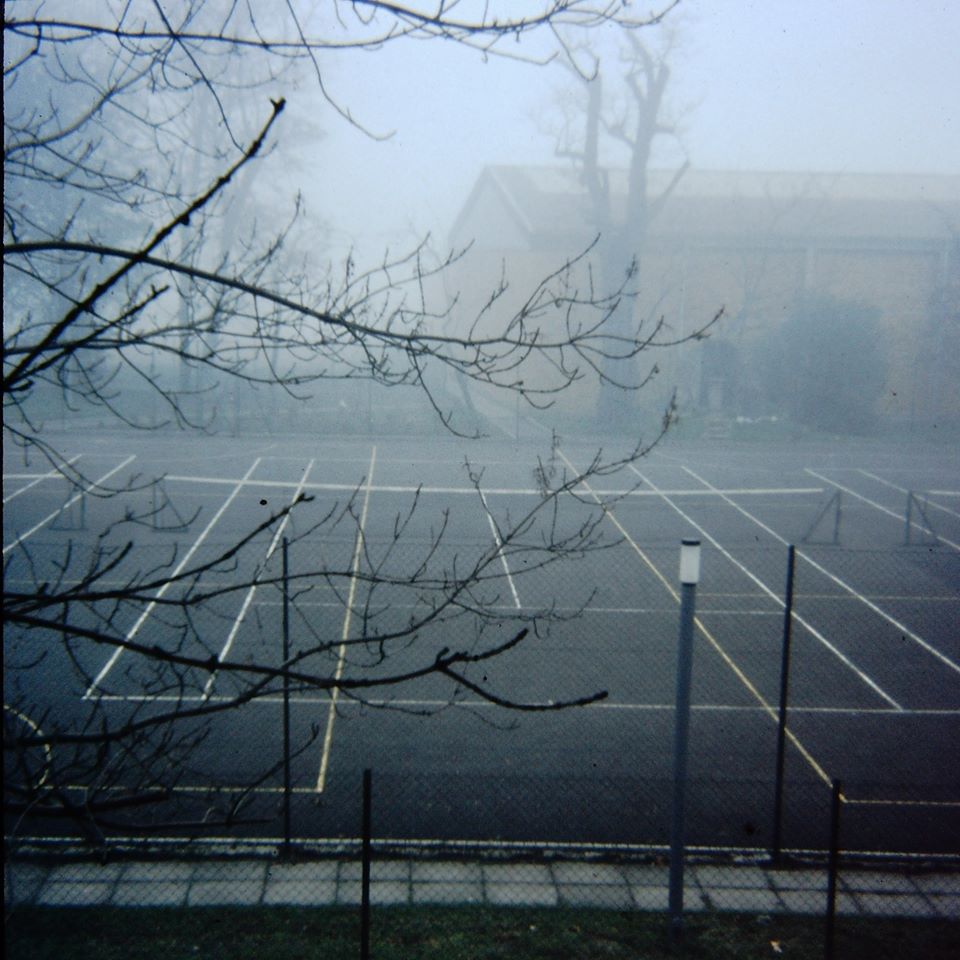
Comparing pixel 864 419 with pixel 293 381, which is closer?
pixel 293 381

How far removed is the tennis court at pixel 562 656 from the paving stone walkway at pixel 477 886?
0.49m

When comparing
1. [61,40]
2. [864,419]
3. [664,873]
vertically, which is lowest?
[664,873]

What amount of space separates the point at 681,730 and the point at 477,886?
193cm

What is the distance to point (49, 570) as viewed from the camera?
15.0 m

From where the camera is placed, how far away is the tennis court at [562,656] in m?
8.00

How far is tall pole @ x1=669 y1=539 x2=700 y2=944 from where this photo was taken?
6293mm

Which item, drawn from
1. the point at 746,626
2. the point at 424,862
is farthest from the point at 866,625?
the point at 424,862

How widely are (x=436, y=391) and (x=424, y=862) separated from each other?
87.0ft

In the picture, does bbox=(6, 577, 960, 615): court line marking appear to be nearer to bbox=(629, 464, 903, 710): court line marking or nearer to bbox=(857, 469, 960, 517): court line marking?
bbox=(629, 464, 903, 710): court line marking

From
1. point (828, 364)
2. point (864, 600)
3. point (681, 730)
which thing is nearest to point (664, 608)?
point (864, 600)

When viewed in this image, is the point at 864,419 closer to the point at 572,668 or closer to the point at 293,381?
the point at 572,668

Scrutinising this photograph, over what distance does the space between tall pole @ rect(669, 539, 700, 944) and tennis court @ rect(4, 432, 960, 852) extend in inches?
38.1

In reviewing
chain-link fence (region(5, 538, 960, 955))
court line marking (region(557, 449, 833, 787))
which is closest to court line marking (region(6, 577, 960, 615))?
court line marking (region(557, 449, 833, 787))

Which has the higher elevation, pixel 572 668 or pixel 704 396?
pixel 704 396
